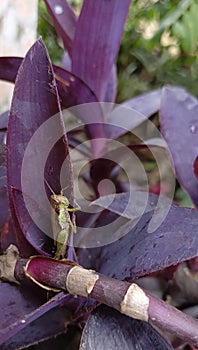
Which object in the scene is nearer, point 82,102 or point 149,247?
point 149,247

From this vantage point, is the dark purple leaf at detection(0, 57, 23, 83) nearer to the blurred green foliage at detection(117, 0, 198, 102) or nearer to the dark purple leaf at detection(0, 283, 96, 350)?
the dark purple leaf at detection(0, 283, 96, 350)

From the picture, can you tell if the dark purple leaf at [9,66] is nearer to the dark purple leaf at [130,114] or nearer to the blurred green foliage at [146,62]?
the dark purple leaf at [130,114]

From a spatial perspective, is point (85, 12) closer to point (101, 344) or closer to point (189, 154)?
point (189, 154)

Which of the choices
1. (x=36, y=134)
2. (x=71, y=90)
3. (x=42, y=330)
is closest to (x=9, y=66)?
(x=71, y=90)

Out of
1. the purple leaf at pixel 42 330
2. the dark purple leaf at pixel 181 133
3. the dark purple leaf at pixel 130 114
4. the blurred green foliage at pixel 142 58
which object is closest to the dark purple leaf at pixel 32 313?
the purple leaf at pixel 42 330

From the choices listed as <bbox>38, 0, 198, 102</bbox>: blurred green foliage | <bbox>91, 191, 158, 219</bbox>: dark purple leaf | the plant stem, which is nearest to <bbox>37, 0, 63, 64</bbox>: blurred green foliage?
<bbox>38, 0, 198, 102</bbox>: blurred green foliage

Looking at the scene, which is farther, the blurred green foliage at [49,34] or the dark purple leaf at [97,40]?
the blurred green foliage at [49,34]

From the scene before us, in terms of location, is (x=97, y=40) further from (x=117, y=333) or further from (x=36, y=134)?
(x=117, y=333)
